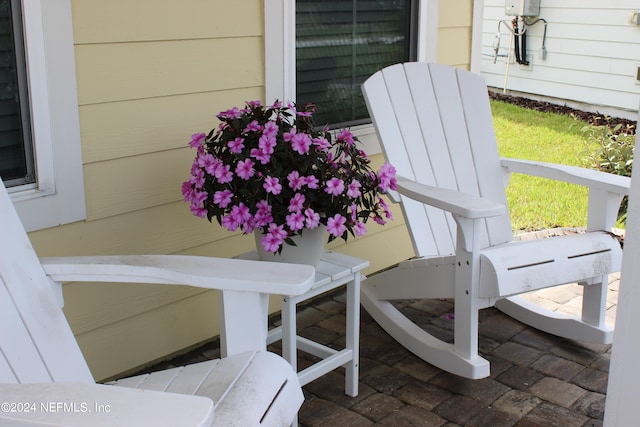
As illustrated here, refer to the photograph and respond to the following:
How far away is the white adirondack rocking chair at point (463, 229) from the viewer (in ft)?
7.92

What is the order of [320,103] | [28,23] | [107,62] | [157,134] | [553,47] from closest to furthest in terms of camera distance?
[28,23]
[107,62]
[157,134]
[320,103]
[553,47]

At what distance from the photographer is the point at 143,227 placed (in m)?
2.53

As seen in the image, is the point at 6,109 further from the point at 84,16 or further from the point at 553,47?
the point at 553,47

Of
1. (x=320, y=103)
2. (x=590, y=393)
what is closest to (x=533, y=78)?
(x=320, y=103)

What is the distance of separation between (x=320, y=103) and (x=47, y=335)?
1.62 metres

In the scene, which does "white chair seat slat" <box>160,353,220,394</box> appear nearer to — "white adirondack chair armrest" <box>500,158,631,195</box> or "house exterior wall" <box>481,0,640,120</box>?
"white adirondack chair armrest" <box>500,158,631,195</box>

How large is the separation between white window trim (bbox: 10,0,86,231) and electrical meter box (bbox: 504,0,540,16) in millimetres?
5926

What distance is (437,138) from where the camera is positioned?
2.97 m

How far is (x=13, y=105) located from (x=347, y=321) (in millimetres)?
1132

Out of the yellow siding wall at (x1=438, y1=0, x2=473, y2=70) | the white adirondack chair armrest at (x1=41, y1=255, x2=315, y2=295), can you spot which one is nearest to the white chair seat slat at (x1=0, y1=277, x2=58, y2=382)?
the white adirondack chair armrest at (x1=41, y1=255, x2=315, y2=295)

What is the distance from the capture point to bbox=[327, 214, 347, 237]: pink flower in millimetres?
2172

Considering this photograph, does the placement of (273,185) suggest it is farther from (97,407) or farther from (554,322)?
(554,322)

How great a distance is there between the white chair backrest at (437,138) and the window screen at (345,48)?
0.95 feet

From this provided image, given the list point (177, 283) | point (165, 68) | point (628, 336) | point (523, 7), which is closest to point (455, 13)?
point (165, 68)
